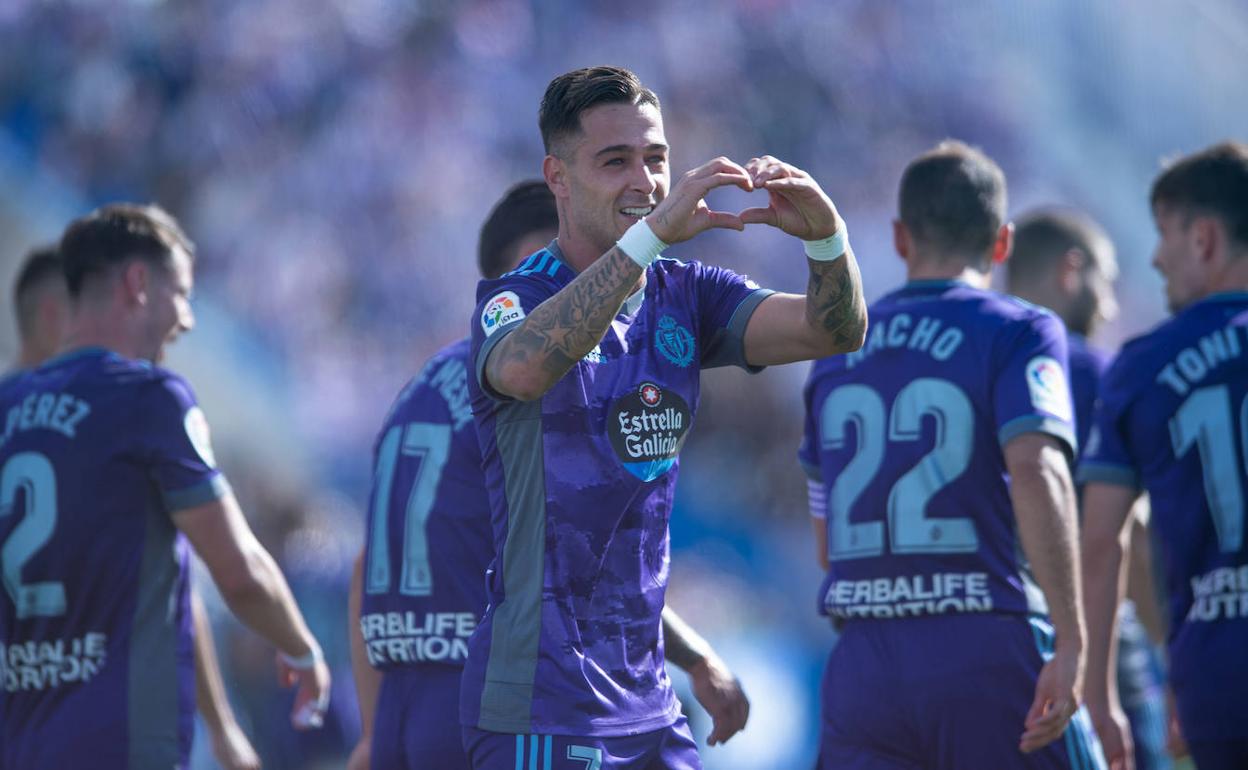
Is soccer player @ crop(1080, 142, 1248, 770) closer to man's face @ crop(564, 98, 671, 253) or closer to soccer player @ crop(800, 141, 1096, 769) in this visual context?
soccer player @ crop(800, 141, 1096, 769)

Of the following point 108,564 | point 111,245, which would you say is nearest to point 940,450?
point 108,564

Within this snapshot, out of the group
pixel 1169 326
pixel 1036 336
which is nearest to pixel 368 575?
pixel 1036 336

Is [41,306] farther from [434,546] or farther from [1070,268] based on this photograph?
[1070,268]

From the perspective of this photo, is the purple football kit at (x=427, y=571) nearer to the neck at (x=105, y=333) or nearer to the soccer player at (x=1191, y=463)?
the neck at (x=105, y=333)

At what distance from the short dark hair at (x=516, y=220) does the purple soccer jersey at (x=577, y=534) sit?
5.08ft

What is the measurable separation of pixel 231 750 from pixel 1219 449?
362cm

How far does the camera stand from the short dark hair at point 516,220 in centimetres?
518

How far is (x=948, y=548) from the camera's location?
484 centimetres

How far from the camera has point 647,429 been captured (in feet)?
11.7

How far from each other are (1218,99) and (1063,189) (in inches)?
64.5

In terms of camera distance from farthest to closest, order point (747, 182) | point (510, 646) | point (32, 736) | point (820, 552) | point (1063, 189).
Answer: point (1063, 189) < point (820, 552) < point (32, 736) < point (510, 646) < point (747, 182)

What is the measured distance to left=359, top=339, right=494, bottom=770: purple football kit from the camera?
16.2ft

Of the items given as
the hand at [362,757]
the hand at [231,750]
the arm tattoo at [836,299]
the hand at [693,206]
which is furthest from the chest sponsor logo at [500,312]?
the hand at [231,750]

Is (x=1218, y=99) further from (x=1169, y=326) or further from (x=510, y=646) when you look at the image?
(x=510, y=646)
